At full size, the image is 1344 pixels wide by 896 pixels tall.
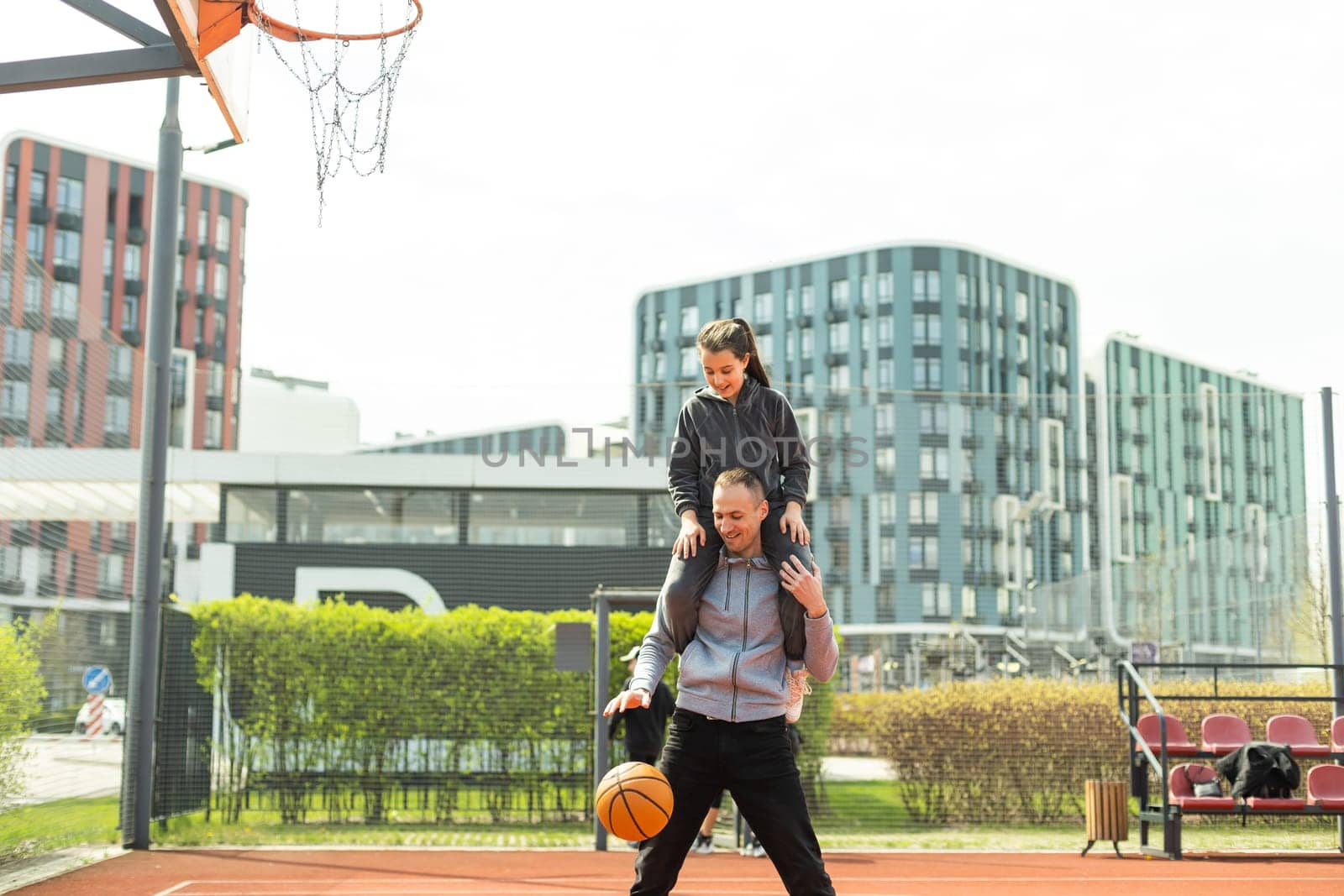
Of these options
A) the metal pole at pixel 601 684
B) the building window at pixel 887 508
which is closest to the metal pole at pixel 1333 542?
the building window at pixel 887 508

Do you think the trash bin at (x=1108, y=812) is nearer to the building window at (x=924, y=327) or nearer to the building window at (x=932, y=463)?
the building window at (x=932, y=463)

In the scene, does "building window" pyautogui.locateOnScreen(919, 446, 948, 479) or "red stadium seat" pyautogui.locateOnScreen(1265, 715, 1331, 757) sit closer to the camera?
"red stadium seat" pyautogui.locateOnScreen(1265, 715, 1331, 757)

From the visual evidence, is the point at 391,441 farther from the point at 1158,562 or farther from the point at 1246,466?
the point at 1246,466

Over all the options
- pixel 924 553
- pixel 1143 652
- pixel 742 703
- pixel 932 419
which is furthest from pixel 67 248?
pixel 742 703

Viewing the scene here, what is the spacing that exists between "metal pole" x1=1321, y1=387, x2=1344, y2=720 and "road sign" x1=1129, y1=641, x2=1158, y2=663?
1.66 meters

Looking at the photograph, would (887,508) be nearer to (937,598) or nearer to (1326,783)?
(937,598)

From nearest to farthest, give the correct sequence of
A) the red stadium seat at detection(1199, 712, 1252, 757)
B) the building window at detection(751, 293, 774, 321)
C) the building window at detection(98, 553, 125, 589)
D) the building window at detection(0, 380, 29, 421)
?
1. the building window at detection(0, 380, 29, 421)
2. the building window at detection(98, 553, 125, 589)
3. the red stadium seat at detection(1199, 712, 1252, 757)
4. the building window at detection(751, 293, 774, 321)

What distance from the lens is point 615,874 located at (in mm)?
9156

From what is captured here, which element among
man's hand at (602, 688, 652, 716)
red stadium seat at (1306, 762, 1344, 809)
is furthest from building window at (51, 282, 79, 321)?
red stadium seat at (1306, 762, 1344, 809)

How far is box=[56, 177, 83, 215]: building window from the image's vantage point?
57.2 metres

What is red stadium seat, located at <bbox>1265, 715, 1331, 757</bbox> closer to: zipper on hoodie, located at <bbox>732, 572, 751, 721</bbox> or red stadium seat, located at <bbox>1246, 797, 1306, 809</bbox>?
red stadium seat, located at <bbox>1246, 797, 1306, 809</bbox>

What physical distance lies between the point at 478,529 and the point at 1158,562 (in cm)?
726

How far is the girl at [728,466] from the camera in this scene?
4293 mm

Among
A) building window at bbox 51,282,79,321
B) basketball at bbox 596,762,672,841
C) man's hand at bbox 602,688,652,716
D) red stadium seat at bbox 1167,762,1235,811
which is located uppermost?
building window at bbox 51,282,79,321
